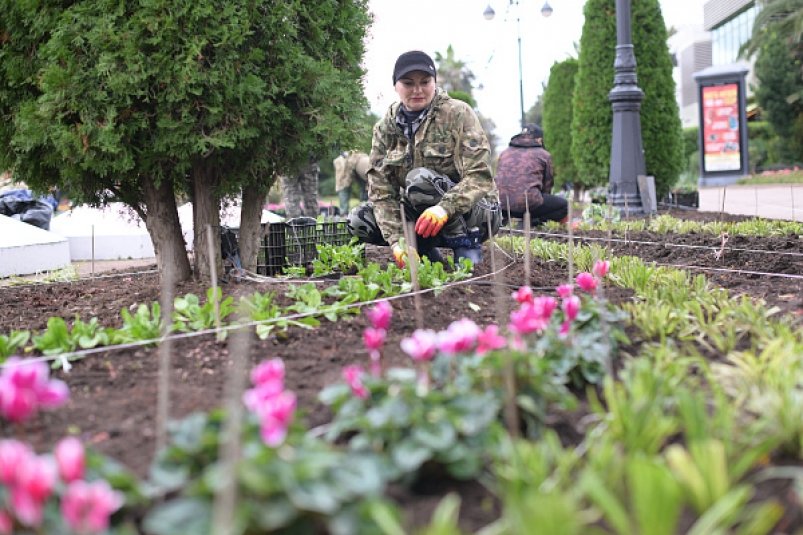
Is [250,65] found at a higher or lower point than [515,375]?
higher

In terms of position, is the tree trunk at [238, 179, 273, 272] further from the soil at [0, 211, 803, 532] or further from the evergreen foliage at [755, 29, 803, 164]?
the evergreen foliage at [755, 29, 803, 164]

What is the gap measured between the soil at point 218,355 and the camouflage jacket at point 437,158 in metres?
0.60

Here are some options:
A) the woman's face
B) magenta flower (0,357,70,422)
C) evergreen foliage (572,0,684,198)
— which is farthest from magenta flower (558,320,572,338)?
evergreen foliage (572,0,684,198)

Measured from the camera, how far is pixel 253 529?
1433 mm

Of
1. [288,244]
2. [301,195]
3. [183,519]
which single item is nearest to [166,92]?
[288,244]

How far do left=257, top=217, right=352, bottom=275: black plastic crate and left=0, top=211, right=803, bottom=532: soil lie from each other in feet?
2.65

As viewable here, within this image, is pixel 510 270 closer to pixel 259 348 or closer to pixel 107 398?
pixel 259 348

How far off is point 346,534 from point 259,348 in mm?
1706

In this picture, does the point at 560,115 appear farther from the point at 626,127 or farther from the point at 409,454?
the point at 409,454

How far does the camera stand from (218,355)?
2990 mm

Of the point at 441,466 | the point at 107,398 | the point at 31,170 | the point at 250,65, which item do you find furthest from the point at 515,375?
the point at 31,170

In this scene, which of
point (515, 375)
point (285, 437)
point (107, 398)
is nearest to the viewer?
point (285, 437)

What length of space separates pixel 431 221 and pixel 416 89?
92 cm

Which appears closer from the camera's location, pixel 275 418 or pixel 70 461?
pixel 70 461
